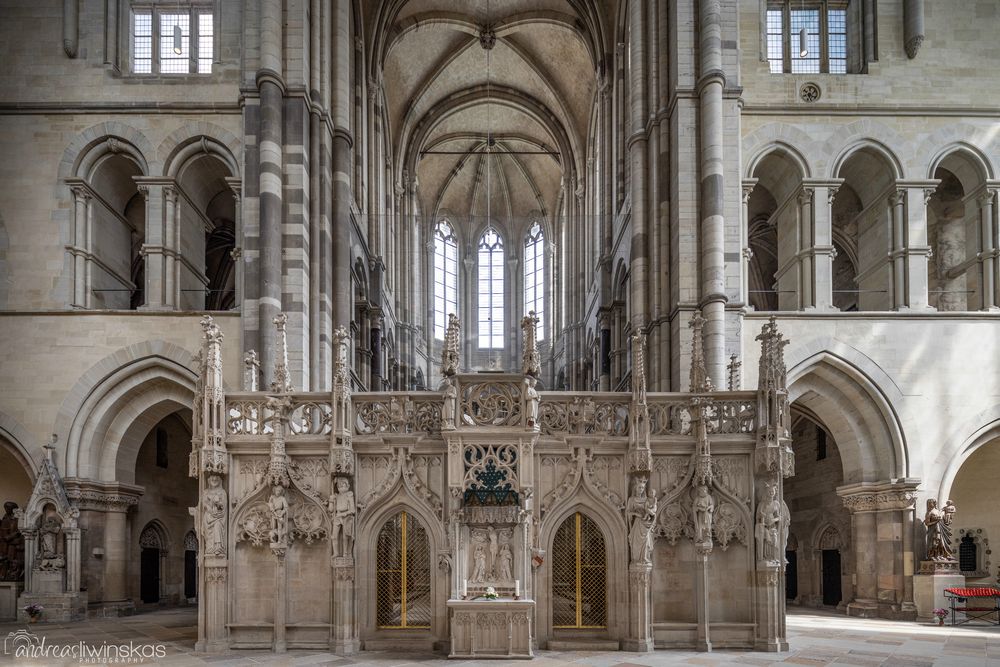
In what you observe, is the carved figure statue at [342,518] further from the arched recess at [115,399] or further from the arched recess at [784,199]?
the arched recess at [784,199]

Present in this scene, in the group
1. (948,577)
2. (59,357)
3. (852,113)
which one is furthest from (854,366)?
(59,357)

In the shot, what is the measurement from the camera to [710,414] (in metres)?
18.2

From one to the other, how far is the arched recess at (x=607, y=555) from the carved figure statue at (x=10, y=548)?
14.5 metres

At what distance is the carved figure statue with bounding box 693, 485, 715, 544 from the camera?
1584 centimetres

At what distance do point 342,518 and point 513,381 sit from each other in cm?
384

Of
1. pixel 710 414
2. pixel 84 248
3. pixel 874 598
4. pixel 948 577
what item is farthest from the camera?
pixel 84 248

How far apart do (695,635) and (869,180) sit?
50.2 ft

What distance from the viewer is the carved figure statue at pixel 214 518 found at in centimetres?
1567

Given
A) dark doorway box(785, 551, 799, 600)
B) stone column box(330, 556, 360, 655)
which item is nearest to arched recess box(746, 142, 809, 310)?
dark doorway box(785, 551, 799, 600)

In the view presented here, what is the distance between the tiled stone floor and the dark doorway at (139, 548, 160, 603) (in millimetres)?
6483

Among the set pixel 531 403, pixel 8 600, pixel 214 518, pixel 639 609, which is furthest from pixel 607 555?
pixel 8 600

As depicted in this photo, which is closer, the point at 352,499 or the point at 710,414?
the point at 352,499

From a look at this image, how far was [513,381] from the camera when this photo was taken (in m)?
16.0

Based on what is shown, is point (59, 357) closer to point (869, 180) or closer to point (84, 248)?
point (84, 248)
